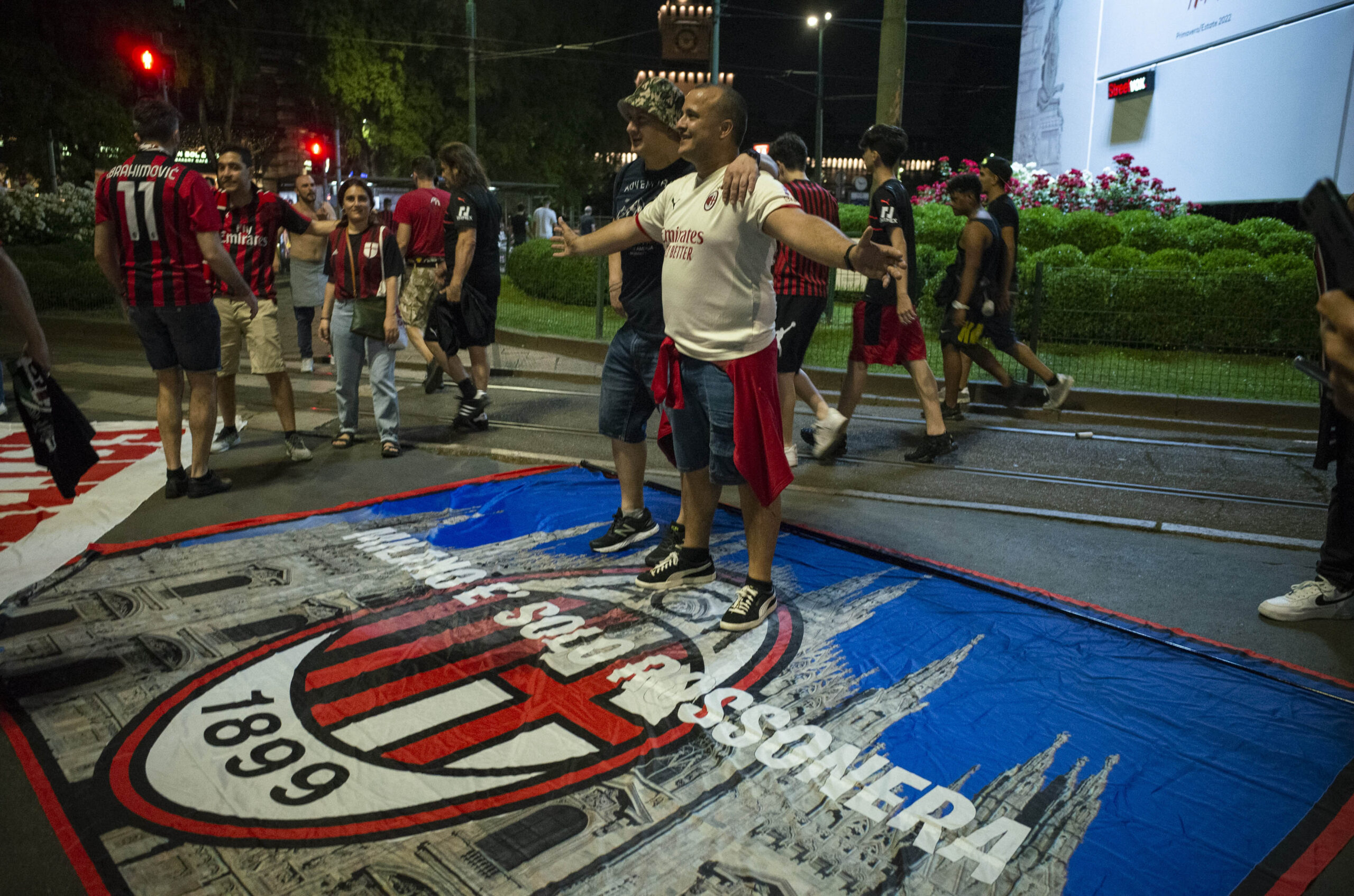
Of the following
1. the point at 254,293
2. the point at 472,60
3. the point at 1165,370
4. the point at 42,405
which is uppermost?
the point at 472,60

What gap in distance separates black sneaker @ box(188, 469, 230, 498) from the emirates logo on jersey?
222 cm

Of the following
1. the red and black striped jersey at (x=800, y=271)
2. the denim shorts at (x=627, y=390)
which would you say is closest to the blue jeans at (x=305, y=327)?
the red and black striped jersey at (x=800, y=271)

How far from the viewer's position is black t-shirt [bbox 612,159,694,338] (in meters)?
4.40

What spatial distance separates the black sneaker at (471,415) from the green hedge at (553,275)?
4.98 meters

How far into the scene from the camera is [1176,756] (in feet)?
9.43

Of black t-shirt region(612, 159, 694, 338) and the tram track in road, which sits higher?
black t-shirt region(612, 159, 694, 338)

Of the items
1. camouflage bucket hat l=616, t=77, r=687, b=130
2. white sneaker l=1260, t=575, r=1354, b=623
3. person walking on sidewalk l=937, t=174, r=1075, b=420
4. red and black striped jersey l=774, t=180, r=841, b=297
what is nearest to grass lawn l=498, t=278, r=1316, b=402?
person walking on sidewalk l=937, t=174, r=1075, b=420

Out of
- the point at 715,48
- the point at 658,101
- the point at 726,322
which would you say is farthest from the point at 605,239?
the point at 715,48

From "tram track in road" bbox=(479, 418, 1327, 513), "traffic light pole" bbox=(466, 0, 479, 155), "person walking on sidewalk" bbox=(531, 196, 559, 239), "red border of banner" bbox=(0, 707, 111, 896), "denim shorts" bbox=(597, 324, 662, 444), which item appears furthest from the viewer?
"traffic light pole" bbox=(466, 0, 479, 155)

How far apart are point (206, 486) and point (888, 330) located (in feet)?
14.2

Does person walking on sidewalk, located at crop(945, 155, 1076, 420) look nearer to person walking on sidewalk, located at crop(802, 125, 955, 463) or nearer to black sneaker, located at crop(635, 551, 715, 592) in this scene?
person walking on sidewalk, located at crop(802, 125, 955, 463)

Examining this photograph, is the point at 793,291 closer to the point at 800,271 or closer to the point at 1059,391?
the point at 800,271

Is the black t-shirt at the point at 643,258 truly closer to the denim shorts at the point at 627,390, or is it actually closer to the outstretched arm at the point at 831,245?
the denim shorts at the point at 627,390

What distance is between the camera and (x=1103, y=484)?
610 centimetres
